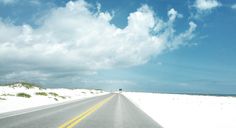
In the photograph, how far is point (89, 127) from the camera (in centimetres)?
1296

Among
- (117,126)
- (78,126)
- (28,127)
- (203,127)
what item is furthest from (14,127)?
(203,127)

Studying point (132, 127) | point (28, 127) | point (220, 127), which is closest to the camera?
point (28, 127)

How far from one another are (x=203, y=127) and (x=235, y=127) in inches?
60.2

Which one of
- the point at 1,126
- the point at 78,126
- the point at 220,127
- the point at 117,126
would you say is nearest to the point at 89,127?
the point at 78,126

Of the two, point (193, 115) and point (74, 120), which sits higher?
point (193, 115)

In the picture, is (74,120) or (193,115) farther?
(193,115)

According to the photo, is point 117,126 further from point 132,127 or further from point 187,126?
point 187,126

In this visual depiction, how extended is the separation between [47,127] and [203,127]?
7657 millimetres

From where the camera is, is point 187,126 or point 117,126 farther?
point 187,126

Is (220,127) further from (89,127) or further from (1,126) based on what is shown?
(1,126)

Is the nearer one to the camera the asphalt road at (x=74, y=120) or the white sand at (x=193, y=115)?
the asphalt road at (x=74, y=120)

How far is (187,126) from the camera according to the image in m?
14.6

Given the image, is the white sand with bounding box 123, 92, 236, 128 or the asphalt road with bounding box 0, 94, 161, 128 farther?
the white sand with bounding box 123, 92, 236, 128

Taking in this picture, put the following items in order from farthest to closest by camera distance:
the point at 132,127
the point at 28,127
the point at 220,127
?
the point at 220,127
the point at 132,127
the point at 28,127
